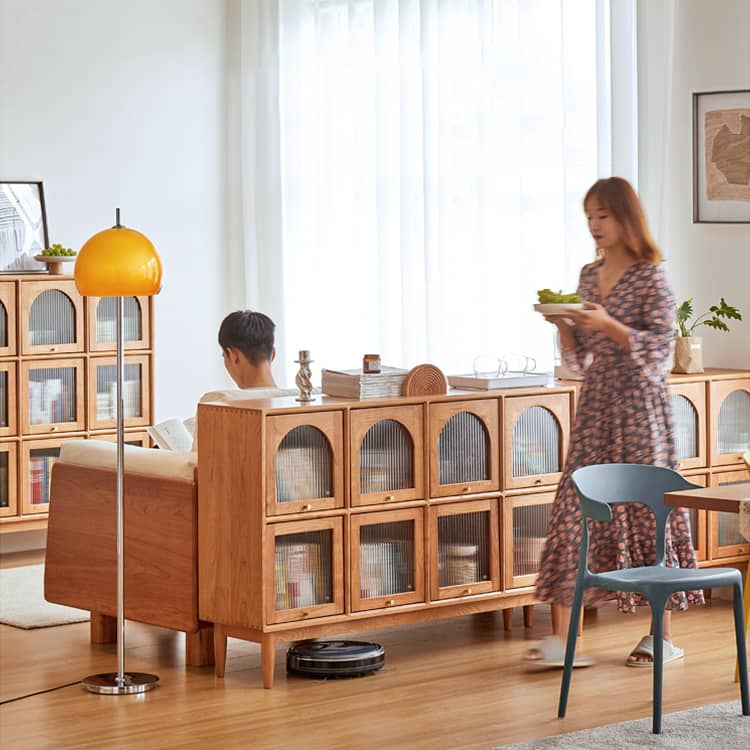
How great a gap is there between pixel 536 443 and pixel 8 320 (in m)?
2.64

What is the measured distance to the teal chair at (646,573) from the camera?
414cm

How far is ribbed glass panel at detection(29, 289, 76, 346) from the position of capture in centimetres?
701

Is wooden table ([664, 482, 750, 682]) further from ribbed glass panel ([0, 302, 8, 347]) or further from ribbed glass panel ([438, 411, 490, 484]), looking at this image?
ribbed glass panel ([0, 302, 8, 347])

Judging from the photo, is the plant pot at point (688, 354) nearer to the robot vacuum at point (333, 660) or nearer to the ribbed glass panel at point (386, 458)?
the ribbed glass panel at point (386, 458)

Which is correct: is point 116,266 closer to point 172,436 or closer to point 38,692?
point 172,436

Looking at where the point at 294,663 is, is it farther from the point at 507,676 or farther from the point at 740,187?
the point at 740,187

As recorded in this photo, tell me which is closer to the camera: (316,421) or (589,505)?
(589,505)

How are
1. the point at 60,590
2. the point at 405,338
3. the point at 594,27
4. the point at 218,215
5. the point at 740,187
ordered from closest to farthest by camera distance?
the point at 60,590 < the point at 740,187 < the point at 594,27 < the point at 405,338 < the point at 218,215

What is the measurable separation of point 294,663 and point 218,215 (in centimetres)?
385

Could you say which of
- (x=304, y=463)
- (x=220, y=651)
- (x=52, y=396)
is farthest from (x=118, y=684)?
(x=52, y=396)

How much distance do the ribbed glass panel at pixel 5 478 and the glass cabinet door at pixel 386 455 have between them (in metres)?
2.47

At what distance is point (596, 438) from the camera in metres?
5.05

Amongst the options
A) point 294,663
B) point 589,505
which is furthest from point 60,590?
point 589,505

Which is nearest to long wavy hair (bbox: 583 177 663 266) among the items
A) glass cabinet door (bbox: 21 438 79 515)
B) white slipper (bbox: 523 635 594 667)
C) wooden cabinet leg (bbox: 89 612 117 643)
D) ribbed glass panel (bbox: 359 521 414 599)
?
ribbed glass panel (bbox: 359 521 414 599)
